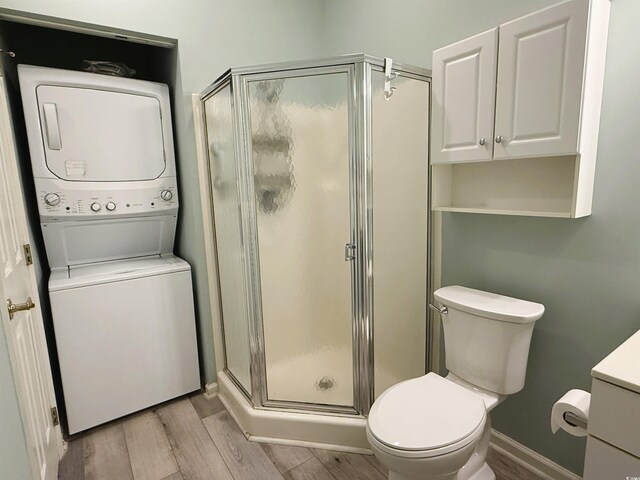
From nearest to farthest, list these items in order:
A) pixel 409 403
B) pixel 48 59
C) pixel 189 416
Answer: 1. pixel 409 403
2. pixel 189 416
3. pixel 48 59

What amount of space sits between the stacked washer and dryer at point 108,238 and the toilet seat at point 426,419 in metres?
1.39

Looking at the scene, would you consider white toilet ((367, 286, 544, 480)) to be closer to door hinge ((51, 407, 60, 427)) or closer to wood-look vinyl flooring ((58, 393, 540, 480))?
wood-look vinyl flooring ((58, 393, 540, 480))

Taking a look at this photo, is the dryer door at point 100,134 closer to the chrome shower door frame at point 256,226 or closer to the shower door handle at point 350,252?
the chrome shower door frame at point 256,226

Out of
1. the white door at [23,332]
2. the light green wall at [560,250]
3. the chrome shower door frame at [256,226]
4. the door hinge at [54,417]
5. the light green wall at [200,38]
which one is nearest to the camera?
the white door at [23,332]

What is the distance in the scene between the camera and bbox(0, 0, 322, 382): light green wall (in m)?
1.85

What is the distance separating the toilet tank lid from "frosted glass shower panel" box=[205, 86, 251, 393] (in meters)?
1.03

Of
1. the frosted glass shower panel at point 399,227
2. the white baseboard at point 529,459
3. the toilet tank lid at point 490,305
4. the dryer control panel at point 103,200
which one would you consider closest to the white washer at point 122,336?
the dryer control panel at point 103,200

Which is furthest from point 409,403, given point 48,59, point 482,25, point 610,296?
point 48,59

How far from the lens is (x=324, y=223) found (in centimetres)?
188

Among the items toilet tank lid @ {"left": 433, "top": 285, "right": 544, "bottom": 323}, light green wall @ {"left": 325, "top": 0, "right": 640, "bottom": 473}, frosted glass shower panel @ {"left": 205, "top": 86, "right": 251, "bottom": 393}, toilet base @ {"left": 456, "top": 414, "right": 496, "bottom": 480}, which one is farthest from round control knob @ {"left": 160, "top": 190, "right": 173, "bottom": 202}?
toilet base @ {"left": 456, "top": 414, "right": 496, "bottom": 480}

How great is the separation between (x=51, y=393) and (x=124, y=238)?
896 millimetres

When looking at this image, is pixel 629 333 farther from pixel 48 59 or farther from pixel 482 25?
pixel 48 59

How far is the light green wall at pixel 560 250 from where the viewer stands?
4.10 ft

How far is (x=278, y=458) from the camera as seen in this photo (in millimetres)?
1753
